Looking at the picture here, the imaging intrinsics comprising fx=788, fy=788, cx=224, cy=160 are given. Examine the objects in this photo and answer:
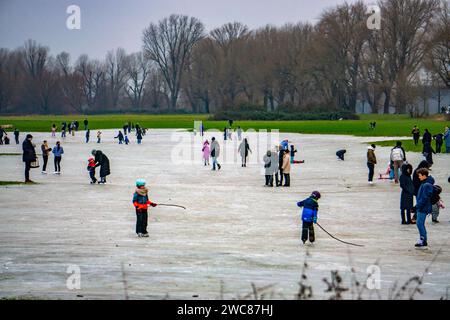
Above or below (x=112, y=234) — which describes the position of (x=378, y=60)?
above

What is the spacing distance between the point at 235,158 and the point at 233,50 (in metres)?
85.2

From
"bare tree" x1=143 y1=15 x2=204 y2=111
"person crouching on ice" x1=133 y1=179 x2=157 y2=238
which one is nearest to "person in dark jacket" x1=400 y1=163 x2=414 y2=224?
"person crouching on ice" x1=133 y1=179 x2=157 y2=238

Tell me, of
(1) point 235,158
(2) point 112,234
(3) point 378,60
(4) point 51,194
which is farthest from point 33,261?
(3) point 378,60

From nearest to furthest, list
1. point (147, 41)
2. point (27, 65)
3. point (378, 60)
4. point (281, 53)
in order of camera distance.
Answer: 1. point (378, 60)
2. point (281, 53)
3. point (147, 41)
4. point (27, 65)

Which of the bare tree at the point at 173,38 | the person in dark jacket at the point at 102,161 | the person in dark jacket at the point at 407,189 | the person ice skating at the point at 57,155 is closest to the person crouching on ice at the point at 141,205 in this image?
the person in dark jacket at the point at 407,189

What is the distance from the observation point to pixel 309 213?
48.2 feet

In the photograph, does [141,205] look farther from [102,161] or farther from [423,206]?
[102,161]

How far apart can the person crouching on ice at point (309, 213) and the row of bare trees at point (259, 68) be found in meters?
71.2

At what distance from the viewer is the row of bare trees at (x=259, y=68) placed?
9538 cm

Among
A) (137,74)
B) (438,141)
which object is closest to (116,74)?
(137,74)

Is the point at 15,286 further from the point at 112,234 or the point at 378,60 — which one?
the point at 378,60

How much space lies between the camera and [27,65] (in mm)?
150250

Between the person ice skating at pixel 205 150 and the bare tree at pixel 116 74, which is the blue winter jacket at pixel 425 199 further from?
the bare tree at pixel 116 74

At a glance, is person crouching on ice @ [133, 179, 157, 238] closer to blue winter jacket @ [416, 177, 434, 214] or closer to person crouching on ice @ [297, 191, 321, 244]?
person crouching on ice @ [297, 191, 321, 244]
